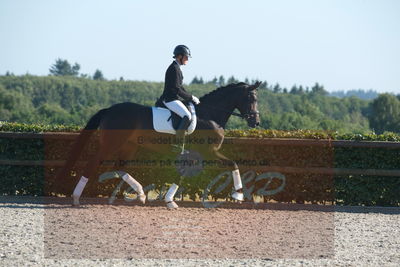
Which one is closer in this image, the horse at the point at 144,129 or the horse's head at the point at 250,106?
the horse at the point at 144,129

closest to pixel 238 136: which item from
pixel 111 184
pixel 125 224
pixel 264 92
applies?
pixel 111 184

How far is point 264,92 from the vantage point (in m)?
61.3

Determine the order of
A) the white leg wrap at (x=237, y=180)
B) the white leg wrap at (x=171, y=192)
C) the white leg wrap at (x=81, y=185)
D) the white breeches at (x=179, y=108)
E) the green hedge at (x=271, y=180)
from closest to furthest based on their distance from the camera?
the white breeches at (x=179, y=108) → the white leg wrap at (x=81, y=185) → the white leg wrap at (x=237, y=180) → the white leg wrap at (x=171, y=192) → the green hedge at (x=271, y=180)

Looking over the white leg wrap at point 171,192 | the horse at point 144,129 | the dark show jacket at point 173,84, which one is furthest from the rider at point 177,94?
the white leg wrap at point 171,192

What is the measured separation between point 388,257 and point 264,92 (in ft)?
178

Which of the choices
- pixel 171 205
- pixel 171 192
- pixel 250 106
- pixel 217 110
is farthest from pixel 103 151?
pixel 250 106

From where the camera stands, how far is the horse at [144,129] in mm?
10586

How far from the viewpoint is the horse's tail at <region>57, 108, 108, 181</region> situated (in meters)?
10.8

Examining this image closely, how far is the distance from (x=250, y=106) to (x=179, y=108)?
1.36 metres

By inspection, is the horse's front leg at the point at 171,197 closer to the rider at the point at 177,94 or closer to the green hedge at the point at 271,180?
the green hedge at the point at 271,180

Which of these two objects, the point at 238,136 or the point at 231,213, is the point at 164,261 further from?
the point at 238,136

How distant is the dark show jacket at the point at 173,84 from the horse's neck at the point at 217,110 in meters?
0.53

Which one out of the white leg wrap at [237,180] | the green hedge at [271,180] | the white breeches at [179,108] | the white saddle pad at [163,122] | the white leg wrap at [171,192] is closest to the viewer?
the white breeches at [179,108]

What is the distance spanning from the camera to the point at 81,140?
1096 cm
